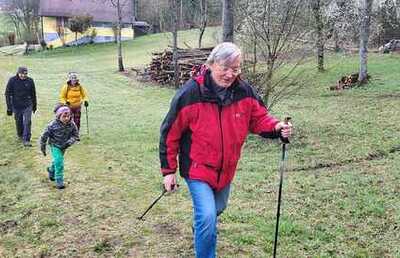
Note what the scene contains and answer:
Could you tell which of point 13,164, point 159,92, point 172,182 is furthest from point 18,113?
point 159,92

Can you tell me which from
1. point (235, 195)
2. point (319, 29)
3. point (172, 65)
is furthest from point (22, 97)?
point (172, 65)

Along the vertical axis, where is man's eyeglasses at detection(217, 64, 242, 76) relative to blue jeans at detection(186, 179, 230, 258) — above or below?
above

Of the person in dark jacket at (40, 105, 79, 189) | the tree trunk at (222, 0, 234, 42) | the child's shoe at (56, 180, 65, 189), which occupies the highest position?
the tree trunk at (222, 0, 234, 42)

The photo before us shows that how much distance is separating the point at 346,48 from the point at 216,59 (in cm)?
2793

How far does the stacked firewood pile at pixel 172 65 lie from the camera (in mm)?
27922

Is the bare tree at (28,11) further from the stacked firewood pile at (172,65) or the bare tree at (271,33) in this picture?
the bare tree at (271,33)

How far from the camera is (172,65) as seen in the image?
29062 mm

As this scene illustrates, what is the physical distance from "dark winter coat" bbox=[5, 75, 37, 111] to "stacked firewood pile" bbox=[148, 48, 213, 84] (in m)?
14.8

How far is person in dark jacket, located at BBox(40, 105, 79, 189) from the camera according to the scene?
29.7 feet

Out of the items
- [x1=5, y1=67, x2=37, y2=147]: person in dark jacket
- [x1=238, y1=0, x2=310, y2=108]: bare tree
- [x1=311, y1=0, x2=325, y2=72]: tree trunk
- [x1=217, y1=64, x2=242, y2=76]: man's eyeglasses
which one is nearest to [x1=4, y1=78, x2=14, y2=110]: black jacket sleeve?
[x1=5, y1=67, x2=37, y2=147]: person in dark jacket

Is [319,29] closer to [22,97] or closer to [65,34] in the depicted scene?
[22,97]

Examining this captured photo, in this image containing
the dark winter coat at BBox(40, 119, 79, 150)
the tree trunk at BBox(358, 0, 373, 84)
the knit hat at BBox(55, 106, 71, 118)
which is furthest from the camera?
the tree trunk at BBox(358, 0, 373, 84)

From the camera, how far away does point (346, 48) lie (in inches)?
1219

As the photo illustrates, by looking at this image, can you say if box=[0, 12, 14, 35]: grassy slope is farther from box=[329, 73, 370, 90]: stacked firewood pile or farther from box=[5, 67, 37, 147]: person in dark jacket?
box=[5, 67, 37, 147]: person in dark jacket
